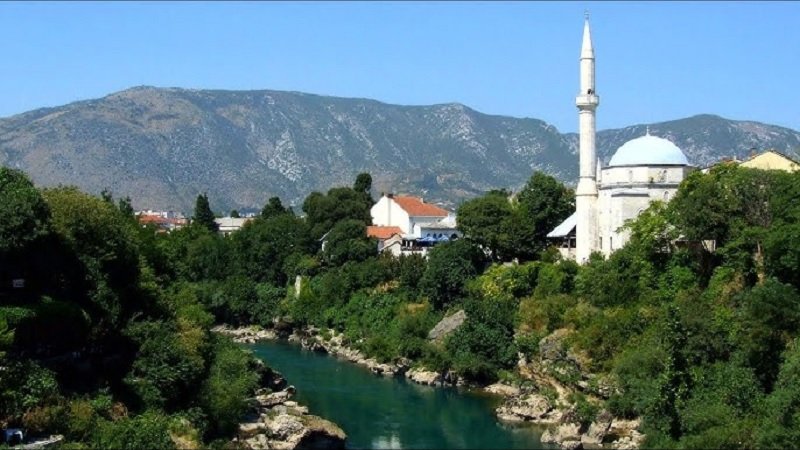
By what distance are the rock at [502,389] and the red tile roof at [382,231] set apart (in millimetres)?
25484

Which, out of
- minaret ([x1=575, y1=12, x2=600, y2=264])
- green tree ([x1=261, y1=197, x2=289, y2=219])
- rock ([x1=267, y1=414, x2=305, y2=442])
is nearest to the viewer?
→ rock ([x1=267, y1=414, x2=305, y2=442])

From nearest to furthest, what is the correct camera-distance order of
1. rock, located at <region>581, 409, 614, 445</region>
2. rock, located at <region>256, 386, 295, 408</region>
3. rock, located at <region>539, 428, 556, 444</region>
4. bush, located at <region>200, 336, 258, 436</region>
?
bush, located at <region>200, 336, 258, 436</region> < rock, located at <region>581, 409, 614, 445</region> < rock, located at <region>539, 428, 556, 444</region> < rock, located at <region>256, 386, 295, 408</region>

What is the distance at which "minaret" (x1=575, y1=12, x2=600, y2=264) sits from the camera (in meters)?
47.3

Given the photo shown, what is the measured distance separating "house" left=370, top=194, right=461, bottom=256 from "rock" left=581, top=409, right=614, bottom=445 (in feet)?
92.8

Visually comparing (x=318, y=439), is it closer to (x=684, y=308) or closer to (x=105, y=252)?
(x=105, y=252)

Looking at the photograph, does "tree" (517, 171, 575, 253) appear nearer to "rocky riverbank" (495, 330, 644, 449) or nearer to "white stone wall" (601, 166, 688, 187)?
"white stone wall" (601, 166, 688, 187)

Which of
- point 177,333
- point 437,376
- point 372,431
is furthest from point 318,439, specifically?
point 437,376

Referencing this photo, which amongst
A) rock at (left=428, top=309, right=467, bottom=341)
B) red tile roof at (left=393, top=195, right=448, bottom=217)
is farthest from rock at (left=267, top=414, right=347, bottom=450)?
red tile roof at (left=393, top=195, right=448, bottom=217)

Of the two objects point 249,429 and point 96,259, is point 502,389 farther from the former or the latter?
point 96,259

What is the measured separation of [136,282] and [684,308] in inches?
735

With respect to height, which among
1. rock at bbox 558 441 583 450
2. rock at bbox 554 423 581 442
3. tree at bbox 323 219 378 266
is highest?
tree at bbox 323 219 378 266

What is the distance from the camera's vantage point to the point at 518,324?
45.2m

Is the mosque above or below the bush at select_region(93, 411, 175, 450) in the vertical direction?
above

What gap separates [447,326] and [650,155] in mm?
12300
